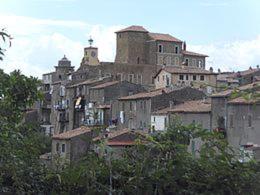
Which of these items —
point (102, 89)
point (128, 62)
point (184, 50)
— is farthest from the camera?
point (184, 50)

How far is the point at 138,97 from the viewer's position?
164ft

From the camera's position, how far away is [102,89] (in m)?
57.2

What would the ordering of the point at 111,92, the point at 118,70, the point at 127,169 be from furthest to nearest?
1. the point at 118,70
2. the point at 111,92
3. the point at 127,169

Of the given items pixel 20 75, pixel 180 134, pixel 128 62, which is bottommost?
pixel 180 134

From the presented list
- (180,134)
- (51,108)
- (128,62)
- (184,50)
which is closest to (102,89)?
(51,108)

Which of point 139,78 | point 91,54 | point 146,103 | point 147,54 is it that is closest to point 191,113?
point 146,103

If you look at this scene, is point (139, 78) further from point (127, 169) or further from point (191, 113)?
point (127, 169)

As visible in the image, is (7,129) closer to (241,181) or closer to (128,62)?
(241,181)

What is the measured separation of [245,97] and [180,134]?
131 inches

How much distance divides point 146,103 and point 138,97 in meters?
1.45

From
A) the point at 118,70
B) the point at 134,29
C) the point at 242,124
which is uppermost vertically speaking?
the point at 134,29

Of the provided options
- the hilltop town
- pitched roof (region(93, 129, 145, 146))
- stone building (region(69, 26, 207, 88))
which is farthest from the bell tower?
pitched roof (region(93, 129, 145, 146))

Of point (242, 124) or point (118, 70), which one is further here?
point (118, 70)

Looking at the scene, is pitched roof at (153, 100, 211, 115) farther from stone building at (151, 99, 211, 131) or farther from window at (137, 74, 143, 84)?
window at (137, 74, 143, 84)
